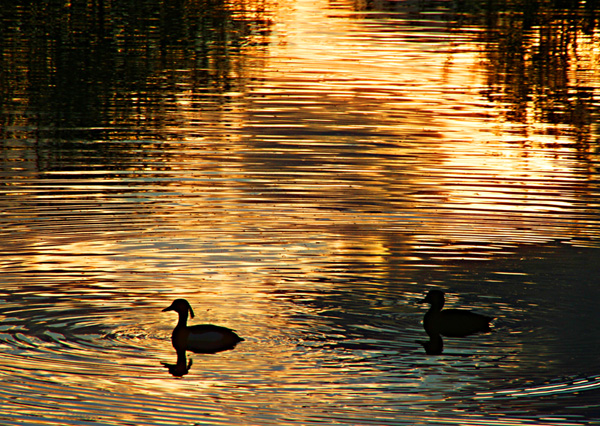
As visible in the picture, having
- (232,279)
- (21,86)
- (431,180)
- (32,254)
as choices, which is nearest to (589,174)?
(431,180)

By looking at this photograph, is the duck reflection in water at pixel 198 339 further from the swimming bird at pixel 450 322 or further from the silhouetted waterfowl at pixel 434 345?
the swimming bird at pixel 450 322

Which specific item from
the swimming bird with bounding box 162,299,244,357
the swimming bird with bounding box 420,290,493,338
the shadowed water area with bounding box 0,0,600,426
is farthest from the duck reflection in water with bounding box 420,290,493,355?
the swimming bird with bounding box 162,299,244,357

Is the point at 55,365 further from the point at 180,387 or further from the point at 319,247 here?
the point at 319,247

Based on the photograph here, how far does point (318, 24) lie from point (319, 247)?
89.0ft

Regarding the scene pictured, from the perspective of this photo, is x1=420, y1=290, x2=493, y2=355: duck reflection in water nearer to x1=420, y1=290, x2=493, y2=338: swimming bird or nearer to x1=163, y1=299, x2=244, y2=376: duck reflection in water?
x1=420, y1=290, x2=493, y2=338: swimming bird

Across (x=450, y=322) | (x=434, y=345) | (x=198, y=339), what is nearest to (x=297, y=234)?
(x=450, y=322)

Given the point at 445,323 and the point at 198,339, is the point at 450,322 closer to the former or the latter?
the point at 445,323

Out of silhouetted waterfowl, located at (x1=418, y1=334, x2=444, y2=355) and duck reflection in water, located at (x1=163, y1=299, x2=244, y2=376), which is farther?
silhouetted waterfowl, located at (x1=418, y1=334, x2=444, y2=355)

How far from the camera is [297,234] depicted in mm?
15578

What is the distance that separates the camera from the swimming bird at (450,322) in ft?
38.1

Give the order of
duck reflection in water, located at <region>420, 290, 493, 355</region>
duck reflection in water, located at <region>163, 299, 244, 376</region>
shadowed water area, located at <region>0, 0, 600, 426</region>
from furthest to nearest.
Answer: duck reflection in water, located at <region>420, 290, 493, 355</region> < duck reflection in water, located at <region>163, 299, 244, 376</region> < shadowed water area, located at <region>0, 0, 600, 426</region>

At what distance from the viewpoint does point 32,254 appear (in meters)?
14.5

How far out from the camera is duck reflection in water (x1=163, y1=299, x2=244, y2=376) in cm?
1100

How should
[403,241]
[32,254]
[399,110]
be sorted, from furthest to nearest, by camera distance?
[399,110], [403,241], [32,254]
